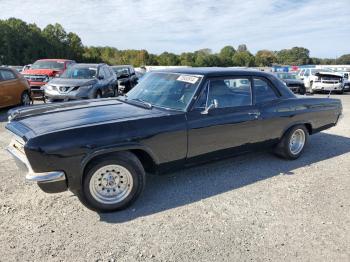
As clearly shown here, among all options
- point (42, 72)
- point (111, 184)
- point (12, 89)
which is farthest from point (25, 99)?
point (111, 184)

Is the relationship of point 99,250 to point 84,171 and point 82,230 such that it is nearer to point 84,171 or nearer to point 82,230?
point 82,230

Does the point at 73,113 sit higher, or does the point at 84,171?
the point at 73,113

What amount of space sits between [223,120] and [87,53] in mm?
69191

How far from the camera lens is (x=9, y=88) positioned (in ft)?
33.4

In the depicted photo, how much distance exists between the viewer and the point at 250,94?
502cm

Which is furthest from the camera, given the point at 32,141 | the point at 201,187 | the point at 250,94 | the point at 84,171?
the point at 250,94

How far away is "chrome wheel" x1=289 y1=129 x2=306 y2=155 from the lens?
5750 mm

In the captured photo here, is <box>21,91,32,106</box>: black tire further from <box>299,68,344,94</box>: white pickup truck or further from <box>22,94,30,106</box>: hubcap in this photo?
<box>299,68,344,94</box>: white pickup truck

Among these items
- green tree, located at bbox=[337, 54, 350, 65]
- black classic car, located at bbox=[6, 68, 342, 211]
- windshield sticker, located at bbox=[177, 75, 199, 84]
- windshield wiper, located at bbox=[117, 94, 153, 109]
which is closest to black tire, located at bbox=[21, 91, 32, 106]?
black classic car, located at bbox=[6, 68, 342, 211]

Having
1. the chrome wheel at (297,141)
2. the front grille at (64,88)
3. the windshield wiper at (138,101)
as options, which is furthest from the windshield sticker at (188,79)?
the front grille at (64,88)

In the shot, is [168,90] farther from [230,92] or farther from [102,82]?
[102,82]

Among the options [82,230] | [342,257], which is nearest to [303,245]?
[342,257]

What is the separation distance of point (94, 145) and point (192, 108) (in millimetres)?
1409

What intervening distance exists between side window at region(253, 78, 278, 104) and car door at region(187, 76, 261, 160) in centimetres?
14
